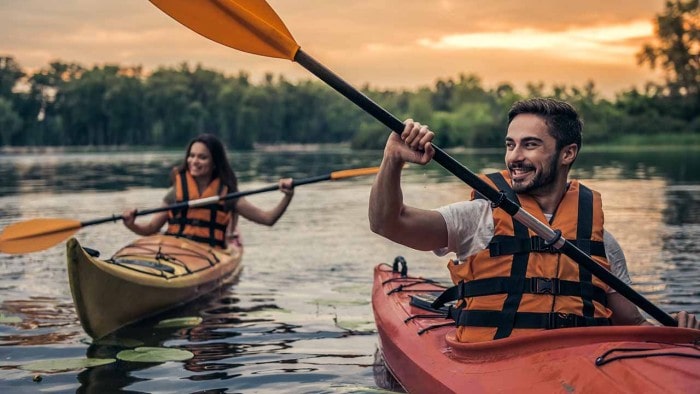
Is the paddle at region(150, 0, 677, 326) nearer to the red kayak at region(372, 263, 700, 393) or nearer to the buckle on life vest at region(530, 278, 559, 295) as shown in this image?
the buckle on life vest at region(530, 278, 559, 295)

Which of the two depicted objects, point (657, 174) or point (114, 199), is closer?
point (114, 199)

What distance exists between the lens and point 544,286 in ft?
11.6

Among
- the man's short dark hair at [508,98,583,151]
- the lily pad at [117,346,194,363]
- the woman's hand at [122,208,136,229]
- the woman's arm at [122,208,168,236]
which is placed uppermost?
the man's short dark hair at [508,98,583,151]

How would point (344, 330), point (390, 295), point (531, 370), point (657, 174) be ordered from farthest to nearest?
point (657, 174) → point (344, 330) → point (390, 295) → point (531, 370)

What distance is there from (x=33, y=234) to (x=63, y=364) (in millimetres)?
2230

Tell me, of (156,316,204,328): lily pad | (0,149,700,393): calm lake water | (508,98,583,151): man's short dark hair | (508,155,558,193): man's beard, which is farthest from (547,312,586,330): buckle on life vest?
(156,316,204,328): lily pad

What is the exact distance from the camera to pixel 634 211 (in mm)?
15297

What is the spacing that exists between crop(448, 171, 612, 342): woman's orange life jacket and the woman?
4699 mm

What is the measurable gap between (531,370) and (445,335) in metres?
0.87

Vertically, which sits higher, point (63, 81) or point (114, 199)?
point (63, 81)

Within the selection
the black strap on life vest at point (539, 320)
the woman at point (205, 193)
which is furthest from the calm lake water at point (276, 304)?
the black strap on life vest at point (539, 320)

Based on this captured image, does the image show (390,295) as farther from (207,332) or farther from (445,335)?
(207,332)

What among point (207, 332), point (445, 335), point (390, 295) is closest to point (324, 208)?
point (207, 332)

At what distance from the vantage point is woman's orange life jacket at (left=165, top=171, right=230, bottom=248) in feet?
26.9
